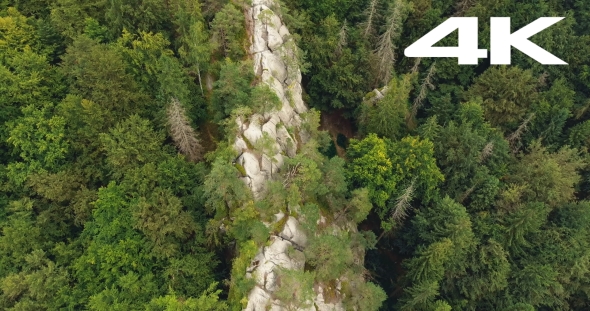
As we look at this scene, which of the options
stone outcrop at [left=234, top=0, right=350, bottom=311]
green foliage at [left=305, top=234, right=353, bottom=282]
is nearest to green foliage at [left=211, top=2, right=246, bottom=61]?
stone outcrop at [left=234, top=0, right=350, bottom=311]

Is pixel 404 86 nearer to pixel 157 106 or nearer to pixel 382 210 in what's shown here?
pixel 382 210

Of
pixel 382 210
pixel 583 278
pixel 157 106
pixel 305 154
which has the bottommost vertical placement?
pixel 583 278

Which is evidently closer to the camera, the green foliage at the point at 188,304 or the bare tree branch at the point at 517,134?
the green foliage at the point at 188,304

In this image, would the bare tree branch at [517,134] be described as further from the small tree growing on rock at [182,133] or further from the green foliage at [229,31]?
the small tree growing on rock at [182,133]

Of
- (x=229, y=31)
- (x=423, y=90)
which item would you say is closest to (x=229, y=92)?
(x=229, y=31)

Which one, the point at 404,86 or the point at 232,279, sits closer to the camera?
the point at 232,279

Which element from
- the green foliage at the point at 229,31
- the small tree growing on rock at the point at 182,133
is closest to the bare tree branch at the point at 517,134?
the green foliage at the point at 229,31

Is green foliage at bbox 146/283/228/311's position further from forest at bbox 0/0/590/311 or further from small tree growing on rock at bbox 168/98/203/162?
small tree growing on rock at bbox 168/98/203/162

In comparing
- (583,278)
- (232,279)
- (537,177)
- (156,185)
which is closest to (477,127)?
(537,177)
